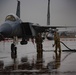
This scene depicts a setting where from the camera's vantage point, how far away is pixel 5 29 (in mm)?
13922

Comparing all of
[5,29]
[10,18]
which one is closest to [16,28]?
[10,18]

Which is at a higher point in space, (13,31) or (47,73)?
(13,31)

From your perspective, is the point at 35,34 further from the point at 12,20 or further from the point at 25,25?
the point at 12,20

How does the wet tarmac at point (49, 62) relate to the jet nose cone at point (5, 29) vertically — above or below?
below

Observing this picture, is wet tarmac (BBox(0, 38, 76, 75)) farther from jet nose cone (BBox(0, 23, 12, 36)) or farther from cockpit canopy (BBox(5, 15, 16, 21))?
cockpit canopy (BBox(5, 15, 16, 21))

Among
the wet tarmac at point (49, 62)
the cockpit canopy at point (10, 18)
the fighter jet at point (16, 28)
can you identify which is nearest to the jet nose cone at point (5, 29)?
the fighter jet at point (16, 28)

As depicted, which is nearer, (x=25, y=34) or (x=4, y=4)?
(x=25, y=34)

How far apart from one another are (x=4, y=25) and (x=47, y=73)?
708 centimetres

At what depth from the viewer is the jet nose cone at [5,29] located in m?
13.9

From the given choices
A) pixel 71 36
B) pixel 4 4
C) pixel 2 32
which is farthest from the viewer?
pixel 71 36

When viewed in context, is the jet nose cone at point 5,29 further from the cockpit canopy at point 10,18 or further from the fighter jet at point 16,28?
the cockpit canopy at point 10,18

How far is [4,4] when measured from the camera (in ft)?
130

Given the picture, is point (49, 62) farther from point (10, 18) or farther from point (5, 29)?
point (10, 18)

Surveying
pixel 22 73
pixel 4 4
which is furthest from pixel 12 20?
pixel 4 4
